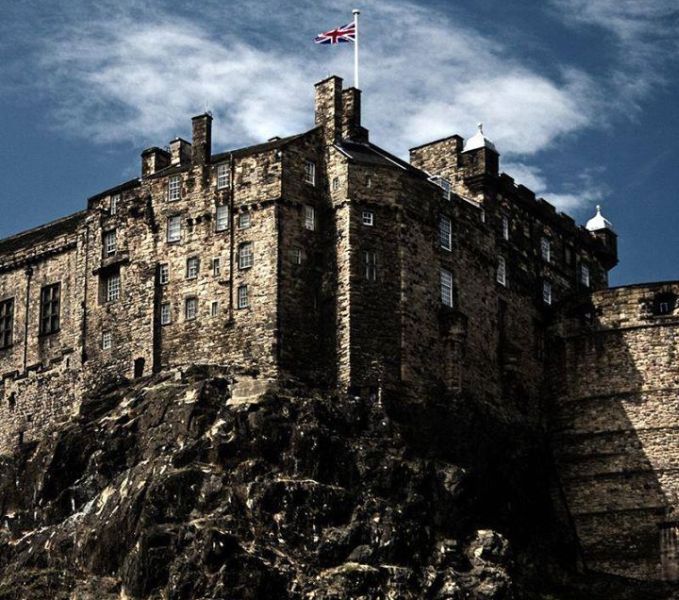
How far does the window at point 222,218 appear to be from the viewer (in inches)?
3504

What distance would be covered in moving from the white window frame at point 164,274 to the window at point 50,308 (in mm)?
→ 7827

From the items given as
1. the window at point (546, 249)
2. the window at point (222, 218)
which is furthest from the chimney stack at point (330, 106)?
the window at point (546, 249)

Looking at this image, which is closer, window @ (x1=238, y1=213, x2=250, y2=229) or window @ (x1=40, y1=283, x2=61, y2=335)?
window @ (x1=238, y1=213, x2=250, y2=229)

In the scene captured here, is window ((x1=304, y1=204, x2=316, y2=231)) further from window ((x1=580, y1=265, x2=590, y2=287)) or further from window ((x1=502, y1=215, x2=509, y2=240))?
window ((x1=580, y1=265, x2=590, y2=287))

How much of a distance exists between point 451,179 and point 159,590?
31.3 m

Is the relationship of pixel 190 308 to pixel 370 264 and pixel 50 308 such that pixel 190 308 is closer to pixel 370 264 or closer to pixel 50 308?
pixel 370 264

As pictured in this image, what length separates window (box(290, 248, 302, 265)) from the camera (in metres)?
87.4

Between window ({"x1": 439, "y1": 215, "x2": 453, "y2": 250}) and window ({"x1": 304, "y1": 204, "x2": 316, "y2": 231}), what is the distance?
20.7ft

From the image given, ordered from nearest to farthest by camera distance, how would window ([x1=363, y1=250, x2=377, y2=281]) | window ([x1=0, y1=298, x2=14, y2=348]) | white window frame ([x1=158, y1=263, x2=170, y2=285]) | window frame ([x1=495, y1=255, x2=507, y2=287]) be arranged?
window ([x1=363, y1=250, x2=377, y2=281]) < white window frame ([x1=158, y1=263, x2=170, y2=285]) < window frame ([x1=495, y1=255, x2=507, y2=287]) < window ([x1=0, y1=298, x2=14, y2=348])

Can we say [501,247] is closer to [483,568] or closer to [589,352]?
[589,352]

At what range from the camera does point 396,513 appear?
79.4 m

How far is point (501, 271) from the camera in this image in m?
96.0

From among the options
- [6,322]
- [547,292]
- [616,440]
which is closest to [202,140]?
[6,322]

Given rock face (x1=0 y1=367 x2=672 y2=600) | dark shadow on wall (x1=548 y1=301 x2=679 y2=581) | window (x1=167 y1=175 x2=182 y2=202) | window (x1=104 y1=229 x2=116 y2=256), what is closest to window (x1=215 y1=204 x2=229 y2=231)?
window (x1=167 y1=175 x2=182 y2=202)
